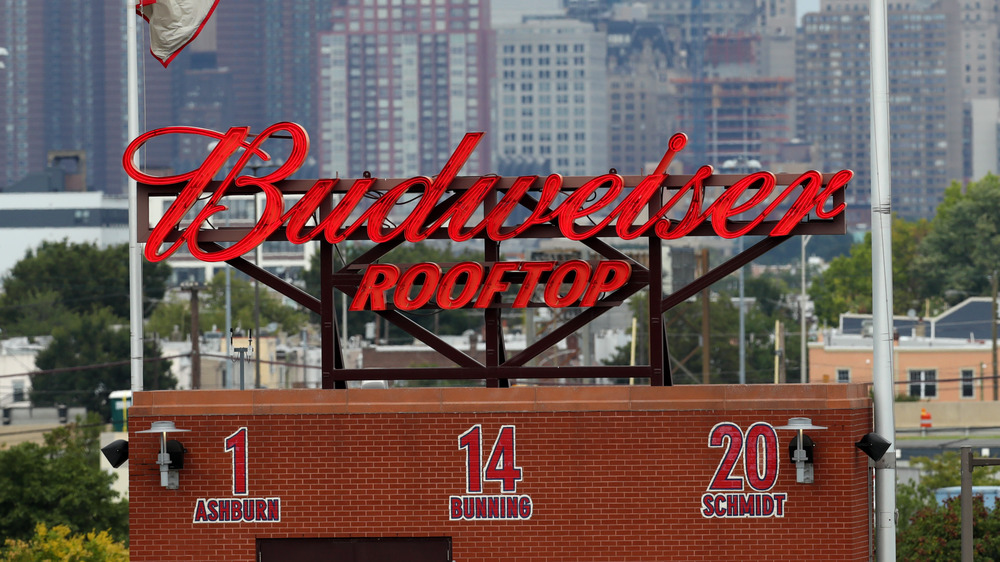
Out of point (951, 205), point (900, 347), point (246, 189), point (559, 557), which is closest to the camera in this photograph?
point (559, 557)

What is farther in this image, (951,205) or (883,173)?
(951,205)

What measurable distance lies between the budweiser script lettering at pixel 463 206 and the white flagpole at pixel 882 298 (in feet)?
1.89

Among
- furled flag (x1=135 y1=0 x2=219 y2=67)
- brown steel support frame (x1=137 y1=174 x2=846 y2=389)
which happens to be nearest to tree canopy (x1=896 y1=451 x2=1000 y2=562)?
brown steel support frame (x1=137 y1=174 x2=846 y2=389)

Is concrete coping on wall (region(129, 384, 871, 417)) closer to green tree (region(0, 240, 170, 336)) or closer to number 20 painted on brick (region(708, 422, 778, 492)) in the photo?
number 20 painted on brick (region(708, 422, 778, 492))

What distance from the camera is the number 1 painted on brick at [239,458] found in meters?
21.9

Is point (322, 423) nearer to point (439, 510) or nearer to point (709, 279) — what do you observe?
point (439, 510)

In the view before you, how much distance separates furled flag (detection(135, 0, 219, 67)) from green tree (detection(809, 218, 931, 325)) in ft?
445

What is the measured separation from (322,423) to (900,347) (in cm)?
7255

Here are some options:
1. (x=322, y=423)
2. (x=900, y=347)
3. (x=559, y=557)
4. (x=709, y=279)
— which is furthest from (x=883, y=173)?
(x=900, y=347)

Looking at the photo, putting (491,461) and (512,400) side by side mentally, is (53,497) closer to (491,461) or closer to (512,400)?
(491,461)

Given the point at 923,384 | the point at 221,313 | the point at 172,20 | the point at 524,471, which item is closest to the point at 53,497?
→ the point at 172,20

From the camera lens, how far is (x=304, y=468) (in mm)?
21828

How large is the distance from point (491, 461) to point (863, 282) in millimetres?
146212

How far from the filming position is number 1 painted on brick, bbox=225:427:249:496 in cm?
2191
